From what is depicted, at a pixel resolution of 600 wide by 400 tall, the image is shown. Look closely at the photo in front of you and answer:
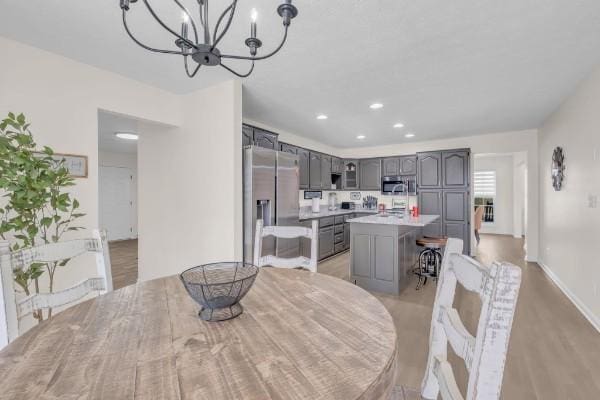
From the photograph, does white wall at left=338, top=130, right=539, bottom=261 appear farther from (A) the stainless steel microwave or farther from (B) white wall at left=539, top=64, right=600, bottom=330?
(B) white wall at left=539, top=64, right=600, bottom=330

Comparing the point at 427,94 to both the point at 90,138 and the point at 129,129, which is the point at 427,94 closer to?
the point at 90,138

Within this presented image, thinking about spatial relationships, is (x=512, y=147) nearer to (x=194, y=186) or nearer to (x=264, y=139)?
(x=264, y=139)

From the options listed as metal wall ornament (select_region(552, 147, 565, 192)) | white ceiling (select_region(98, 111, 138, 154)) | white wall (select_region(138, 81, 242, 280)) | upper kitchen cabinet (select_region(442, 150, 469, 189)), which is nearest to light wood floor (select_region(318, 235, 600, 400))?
metal wall ornament (select_region(552, 147, 565, 192))

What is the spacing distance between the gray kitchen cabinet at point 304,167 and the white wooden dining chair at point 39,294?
405 cm

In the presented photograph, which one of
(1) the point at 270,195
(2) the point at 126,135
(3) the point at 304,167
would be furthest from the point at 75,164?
(3) the point at 304,167

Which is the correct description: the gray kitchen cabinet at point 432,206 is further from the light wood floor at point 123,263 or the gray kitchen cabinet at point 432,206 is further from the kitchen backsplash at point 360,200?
the light wood floor at point 123,263

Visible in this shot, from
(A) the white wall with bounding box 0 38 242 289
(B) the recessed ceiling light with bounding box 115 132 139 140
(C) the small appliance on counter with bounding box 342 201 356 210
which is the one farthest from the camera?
(C) the small appliance on counter with bounding box 342 201 356 210

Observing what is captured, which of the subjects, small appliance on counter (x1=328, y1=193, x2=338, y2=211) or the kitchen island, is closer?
the kitchen island

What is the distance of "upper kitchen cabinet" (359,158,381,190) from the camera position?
21.2 ft

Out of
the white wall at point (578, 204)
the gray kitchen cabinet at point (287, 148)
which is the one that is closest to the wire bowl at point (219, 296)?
the white wall at point (578, 204)

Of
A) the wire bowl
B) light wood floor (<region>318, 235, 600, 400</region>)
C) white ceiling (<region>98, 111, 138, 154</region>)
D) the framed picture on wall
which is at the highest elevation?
white ceiling (<region>98, 111, 138, 154</region>)

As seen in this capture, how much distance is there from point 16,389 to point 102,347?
0.19 m

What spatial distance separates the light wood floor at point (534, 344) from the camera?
179 centimetres

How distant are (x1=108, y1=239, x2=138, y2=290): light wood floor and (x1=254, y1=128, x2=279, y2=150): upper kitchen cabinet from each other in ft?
8.73
